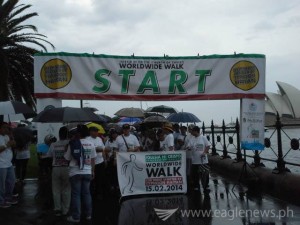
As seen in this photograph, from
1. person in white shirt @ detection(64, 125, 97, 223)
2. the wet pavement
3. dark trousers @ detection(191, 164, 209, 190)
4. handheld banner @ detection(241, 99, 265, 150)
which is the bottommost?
the wet pavement

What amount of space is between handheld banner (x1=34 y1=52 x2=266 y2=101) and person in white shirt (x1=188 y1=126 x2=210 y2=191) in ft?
3.83

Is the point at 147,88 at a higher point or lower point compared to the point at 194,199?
higher

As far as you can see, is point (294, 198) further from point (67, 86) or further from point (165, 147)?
point (67, 86)

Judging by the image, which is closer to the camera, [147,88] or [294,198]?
[294,198]

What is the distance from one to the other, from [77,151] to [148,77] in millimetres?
3601

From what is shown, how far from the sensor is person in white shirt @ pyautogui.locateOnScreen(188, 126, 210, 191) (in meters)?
10.7

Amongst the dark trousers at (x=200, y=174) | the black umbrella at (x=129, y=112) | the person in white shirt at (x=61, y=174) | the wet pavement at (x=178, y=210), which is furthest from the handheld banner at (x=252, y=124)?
the black umbrella at (x=129, y=112)

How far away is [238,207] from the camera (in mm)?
8352

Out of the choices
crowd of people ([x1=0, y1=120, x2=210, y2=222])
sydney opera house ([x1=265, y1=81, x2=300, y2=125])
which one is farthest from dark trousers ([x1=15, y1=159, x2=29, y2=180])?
sydney opera house ([x1=265, y1=81, x2=300, y2=125])

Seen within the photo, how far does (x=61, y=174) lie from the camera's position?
8.02 metres

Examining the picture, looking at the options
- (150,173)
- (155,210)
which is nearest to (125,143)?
(150,173)

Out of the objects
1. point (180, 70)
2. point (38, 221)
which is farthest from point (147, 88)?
point (38, 221)

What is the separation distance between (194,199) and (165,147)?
Answer: 1877 mm

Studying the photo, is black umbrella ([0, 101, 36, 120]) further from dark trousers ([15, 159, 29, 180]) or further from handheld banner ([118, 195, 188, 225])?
handheld banner ([118, 195, 188, 225])
